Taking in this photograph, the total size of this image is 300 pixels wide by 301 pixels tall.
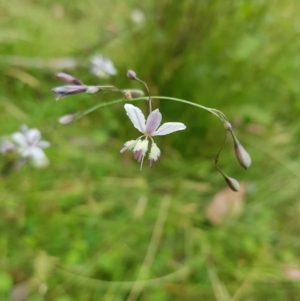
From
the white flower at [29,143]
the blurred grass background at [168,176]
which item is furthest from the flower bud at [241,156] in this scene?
the blurred grass background at [168,176]

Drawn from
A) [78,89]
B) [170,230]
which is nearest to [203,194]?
[170,230]

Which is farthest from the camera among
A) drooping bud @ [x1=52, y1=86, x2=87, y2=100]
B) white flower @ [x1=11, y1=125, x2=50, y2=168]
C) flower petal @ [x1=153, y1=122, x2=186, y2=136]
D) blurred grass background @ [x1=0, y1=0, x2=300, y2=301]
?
blurred grass background @ [x1=0, y1=0, x2=300, y2=301]

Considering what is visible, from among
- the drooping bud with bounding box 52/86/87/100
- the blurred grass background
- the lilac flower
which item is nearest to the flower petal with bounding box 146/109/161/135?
the lilac flower

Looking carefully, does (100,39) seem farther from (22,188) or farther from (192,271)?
(192,271)

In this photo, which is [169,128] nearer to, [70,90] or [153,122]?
[153,122]

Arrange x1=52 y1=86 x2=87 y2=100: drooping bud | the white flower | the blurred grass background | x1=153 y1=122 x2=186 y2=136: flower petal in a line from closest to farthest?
x1=153 y1=122 x2=186 y2=136: flower petal → x1=52 y1=86 x2=87 y2=100: drooping bud → the white flower → the blurred grass background

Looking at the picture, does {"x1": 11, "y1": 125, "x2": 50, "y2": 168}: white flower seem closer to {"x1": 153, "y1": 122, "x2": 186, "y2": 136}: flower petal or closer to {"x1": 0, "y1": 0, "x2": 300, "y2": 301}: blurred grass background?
{"x1": 0, "y1": 0, "x2": 300, "y2": 301}: blurred grass background
